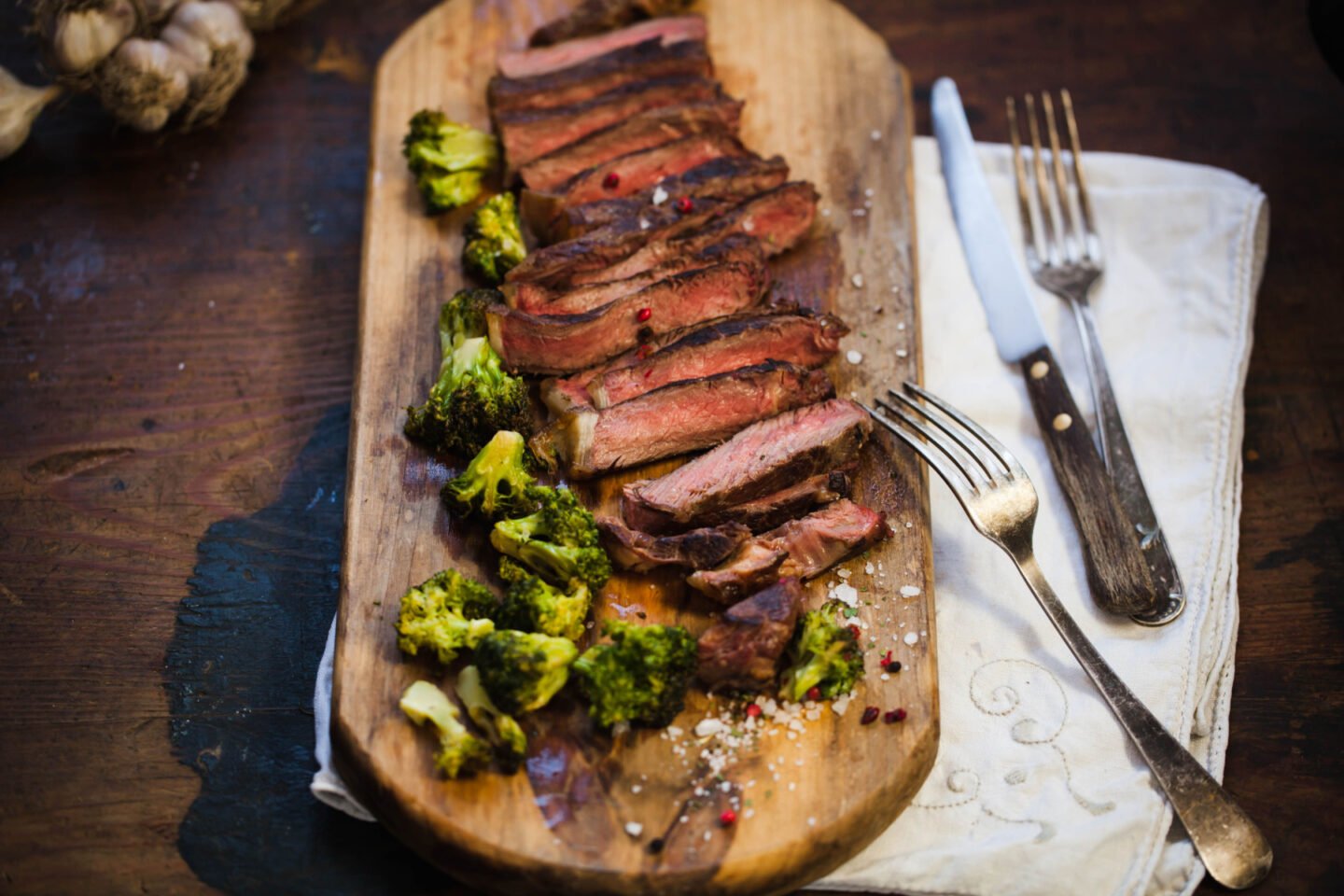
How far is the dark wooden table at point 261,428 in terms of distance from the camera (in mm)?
3768

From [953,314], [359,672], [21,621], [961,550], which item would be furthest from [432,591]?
[953,314]

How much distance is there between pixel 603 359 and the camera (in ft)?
14.6

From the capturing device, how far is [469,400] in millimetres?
4102

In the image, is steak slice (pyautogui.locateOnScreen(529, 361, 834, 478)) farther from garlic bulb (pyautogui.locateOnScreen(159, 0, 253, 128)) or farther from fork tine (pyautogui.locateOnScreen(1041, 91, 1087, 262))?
garlic bulb (pyautogui.locateOnScreen(159, 0, 253, 128))

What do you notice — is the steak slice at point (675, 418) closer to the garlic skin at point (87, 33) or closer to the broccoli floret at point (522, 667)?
the broccoli floret at point (522, 667)

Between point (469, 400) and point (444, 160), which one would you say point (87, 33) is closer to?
point (444, 160)

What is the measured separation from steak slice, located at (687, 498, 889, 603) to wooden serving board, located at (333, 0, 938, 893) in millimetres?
104

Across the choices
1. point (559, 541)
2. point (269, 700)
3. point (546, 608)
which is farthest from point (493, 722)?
point (269, 700)

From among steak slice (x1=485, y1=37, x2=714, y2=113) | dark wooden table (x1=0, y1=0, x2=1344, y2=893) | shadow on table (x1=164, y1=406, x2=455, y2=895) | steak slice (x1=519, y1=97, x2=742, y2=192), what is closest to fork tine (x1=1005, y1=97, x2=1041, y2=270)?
dark wooden table (x1=0, y1=0, x2=1344, y2=893)

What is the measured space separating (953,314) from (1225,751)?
187 cm

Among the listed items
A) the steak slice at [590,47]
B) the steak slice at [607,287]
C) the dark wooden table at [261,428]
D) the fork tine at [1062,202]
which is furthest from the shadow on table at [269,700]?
the fork tine at [1062,202]

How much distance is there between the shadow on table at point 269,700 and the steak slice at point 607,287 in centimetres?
86

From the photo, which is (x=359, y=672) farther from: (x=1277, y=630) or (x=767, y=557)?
(x=1277, y=630)

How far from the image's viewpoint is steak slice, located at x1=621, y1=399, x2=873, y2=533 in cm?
401
